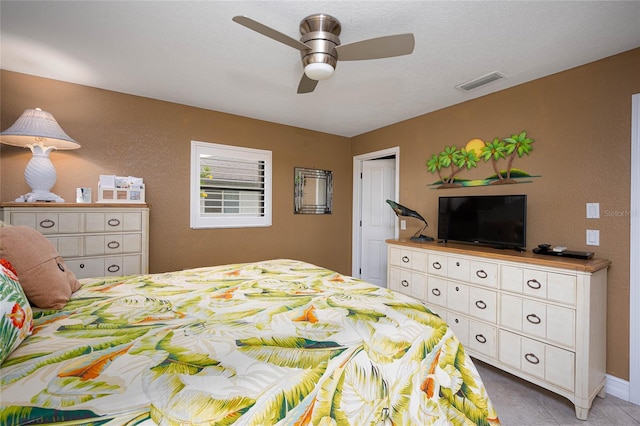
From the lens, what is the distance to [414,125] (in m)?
3.67

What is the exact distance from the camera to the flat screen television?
2445mm

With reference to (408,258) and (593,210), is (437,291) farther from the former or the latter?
(593,210)

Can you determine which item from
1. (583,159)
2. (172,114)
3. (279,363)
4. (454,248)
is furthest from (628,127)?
(172,114)

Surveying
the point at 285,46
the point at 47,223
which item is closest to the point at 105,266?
the point at 47,223

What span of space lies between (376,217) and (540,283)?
2.57 meters

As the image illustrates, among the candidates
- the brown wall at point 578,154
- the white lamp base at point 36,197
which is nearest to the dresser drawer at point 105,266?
the white lamp base at point 36,197

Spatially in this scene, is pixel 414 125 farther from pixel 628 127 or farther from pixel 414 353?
pixel 414 353

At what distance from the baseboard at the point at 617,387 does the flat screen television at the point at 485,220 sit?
111 cm

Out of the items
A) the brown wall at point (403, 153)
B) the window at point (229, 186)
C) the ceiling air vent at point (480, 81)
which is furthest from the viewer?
the window at point (229, 186)

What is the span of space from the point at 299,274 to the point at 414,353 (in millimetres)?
975

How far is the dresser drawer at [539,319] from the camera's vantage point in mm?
1937

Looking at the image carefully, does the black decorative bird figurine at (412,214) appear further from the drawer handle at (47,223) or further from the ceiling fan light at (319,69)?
the drawer handle at (47,223)

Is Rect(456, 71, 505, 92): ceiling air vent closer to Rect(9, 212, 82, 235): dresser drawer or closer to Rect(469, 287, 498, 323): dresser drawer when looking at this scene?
Rect(469, 287, 498, 323): dresser drawer

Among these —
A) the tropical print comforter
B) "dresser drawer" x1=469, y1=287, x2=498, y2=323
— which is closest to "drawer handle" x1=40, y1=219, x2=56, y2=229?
the tropical print comforter
